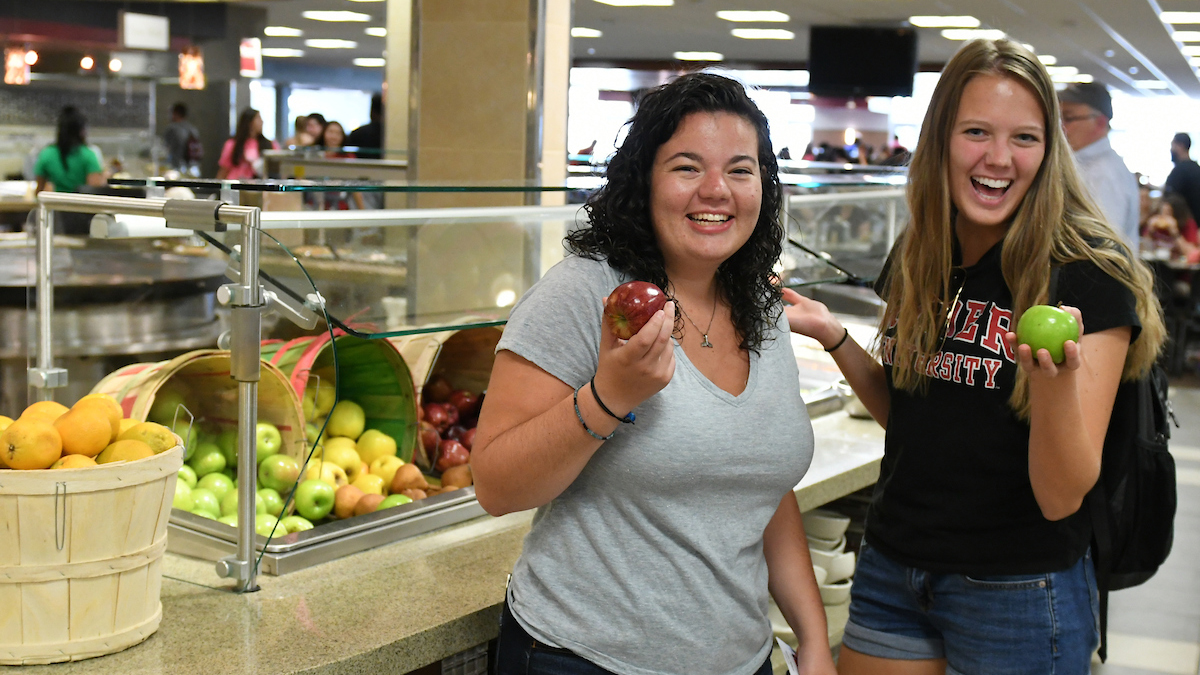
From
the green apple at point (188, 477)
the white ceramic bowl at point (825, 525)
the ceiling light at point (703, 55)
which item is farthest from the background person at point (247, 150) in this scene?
the ceiling light at point (703, 55)

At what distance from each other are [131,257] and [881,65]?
11.2 m

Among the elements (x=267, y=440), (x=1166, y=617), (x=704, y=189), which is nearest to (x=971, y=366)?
(x=704, y=189)

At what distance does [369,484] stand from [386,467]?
94 mm

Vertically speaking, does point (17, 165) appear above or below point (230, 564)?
above

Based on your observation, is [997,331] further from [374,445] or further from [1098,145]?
[1098,145]

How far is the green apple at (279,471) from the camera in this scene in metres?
2.16

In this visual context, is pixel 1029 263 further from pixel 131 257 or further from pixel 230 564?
pixel 131 257

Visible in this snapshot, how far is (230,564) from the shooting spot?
1.83 meters

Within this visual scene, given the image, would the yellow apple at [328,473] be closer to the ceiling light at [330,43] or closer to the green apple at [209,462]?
the green apple at [209,462]

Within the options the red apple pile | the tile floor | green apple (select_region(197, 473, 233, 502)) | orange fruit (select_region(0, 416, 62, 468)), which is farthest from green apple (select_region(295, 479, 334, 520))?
the tile floor

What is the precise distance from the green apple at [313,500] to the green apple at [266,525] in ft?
0.25

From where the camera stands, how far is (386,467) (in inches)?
94.4

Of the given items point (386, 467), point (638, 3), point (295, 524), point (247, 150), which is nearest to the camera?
point (295, 524)

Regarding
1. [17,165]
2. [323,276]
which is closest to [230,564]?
[323,276]
